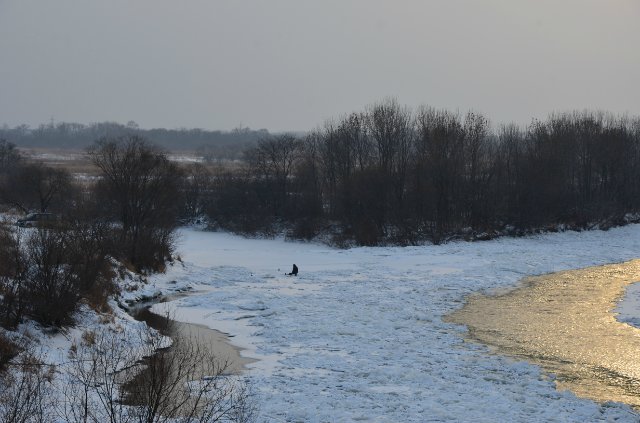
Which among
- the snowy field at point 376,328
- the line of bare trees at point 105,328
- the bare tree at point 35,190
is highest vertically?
the bare tree at point 35,190

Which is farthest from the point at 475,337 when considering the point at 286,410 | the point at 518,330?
the point at 286,410

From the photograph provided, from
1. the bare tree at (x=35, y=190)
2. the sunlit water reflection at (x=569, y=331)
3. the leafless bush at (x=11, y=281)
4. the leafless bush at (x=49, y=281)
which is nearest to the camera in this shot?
the sunlit water reflection at (x=569, y=331)

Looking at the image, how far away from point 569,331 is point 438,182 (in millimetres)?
31736

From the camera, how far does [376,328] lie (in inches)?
745

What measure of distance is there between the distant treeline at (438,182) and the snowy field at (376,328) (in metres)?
7.88

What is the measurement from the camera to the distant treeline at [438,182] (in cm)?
4891

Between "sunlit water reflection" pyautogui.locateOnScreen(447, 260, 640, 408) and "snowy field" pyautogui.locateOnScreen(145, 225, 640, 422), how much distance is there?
0.75m

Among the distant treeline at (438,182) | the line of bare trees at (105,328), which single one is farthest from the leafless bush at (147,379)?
the distant treeline at (438,182)

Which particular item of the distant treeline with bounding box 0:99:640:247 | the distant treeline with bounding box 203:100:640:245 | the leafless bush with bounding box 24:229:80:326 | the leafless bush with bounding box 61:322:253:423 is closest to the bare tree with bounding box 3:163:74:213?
the distant treeline with bounding box 0:99:640:247

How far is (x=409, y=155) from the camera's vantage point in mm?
54062

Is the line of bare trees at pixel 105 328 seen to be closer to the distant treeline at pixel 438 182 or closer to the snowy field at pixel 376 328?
the snowy field at pixel 376 328

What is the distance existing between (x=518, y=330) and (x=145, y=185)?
20991 millimetres

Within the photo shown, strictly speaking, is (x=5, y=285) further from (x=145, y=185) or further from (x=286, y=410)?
(x=145, y=185)

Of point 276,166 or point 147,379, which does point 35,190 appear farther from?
point 147,379
